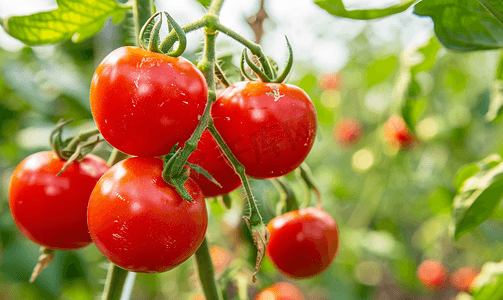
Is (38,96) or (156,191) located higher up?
(156,191)

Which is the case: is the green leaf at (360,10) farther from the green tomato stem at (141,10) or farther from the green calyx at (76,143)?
the green calyx at (76,143)

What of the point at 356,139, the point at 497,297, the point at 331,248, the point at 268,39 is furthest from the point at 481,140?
the point at 331,248

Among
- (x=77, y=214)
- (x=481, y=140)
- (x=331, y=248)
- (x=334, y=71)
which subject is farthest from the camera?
(x=334, y=71)

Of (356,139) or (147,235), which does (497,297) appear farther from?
(356,139)

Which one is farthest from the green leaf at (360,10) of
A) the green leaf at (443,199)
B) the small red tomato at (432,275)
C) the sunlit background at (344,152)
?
the small red tomato at (432,275)

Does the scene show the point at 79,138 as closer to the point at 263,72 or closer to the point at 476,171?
the point at 263,72

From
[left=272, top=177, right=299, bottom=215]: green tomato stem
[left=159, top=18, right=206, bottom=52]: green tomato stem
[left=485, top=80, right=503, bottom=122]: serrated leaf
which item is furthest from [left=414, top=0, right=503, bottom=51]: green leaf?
[left=272, top=177, right=299, bottom=215]: green tomato stem

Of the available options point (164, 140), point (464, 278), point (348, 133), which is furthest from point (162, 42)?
point (464, 278)
